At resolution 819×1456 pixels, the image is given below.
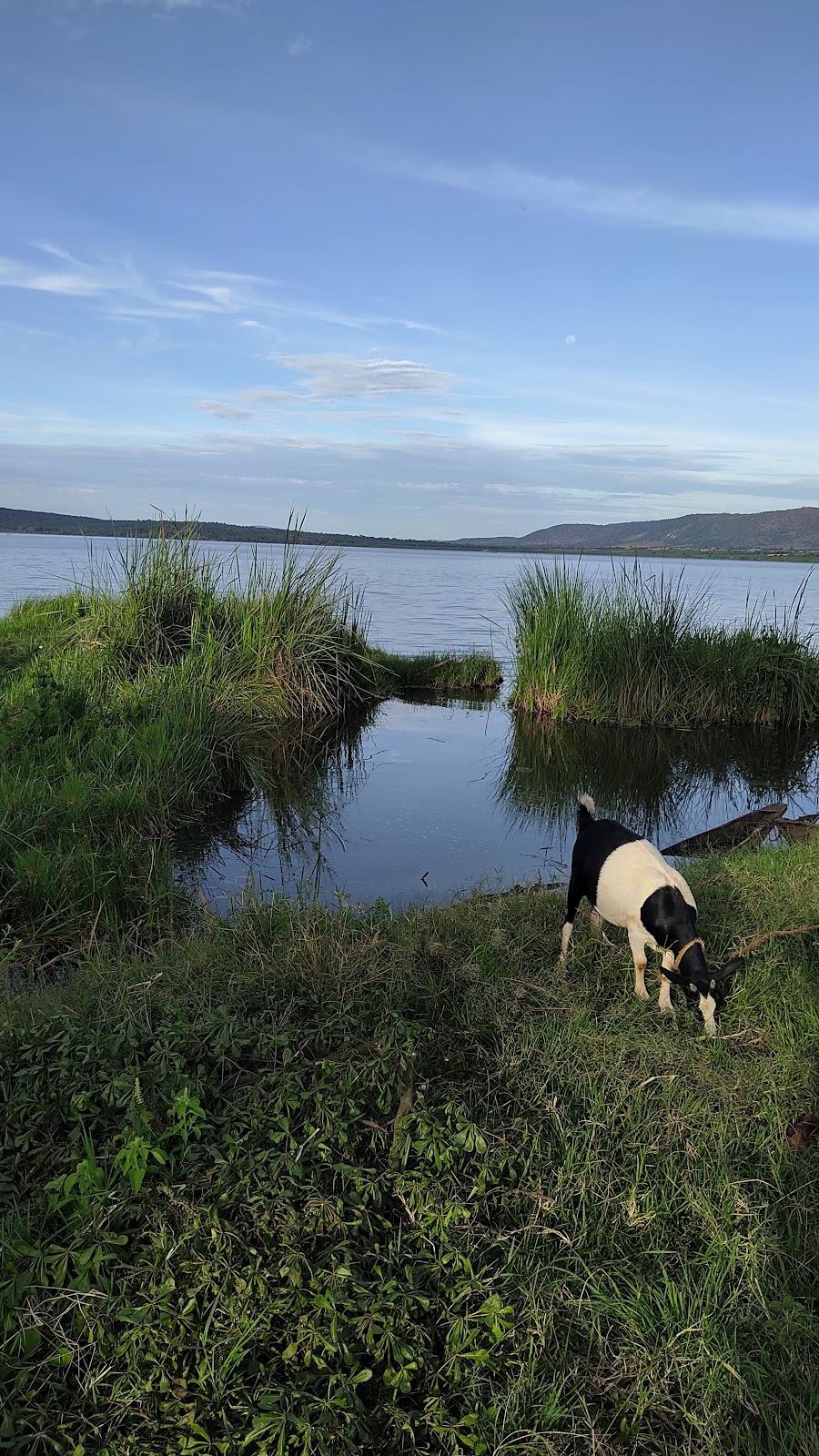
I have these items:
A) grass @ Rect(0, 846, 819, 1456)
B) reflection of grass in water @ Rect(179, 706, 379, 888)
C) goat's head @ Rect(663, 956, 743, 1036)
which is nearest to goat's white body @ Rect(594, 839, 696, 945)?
goat's head @ Rect(663, 956, 743, 1036)

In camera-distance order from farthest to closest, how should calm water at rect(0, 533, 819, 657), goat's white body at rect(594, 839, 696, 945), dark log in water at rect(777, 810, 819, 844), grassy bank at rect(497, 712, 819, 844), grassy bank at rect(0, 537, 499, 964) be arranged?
calm water at rect(0, 533, 819, 657) → grassy bank at rect(497, 712, 819, 844) → dark log in water at rect(777, 810, 819, 844) → grassy bank at rect(0, 537, 499, 964) → goat's white body at rect(594, 839, 696, 945)

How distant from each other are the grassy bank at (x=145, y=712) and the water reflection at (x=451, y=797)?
365mm

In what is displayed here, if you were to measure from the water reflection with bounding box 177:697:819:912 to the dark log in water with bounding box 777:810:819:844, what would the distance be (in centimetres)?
93

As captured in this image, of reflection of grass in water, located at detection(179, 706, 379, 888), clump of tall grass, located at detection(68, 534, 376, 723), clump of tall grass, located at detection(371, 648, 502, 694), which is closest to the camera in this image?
reflection of grass in water, located at detection(179, 706, 379, 888)

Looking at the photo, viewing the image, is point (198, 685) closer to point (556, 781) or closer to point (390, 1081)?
point (556, 781)

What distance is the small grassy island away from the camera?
83.1 inches

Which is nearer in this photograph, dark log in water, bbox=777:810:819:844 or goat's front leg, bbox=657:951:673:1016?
goat's front leg, bbox=657:951:673:1016

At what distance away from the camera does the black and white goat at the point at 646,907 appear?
354 centimetres

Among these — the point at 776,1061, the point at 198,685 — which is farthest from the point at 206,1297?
the point at 198,685

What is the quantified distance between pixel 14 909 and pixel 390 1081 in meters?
3.00

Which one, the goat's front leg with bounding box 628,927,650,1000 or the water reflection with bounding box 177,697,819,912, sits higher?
the goat's front leg with bounding box 628,927,650,1000

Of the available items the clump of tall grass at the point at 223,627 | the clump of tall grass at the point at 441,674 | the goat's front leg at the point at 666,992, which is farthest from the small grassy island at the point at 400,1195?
the clump of tall grass at the point at 441,674

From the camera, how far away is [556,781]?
955 centimetres

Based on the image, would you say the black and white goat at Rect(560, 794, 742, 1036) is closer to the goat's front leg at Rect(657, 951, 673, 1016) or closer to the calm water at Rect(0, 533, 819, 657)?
the goat's front leg at Rect(657, 951, 673, 1016)
